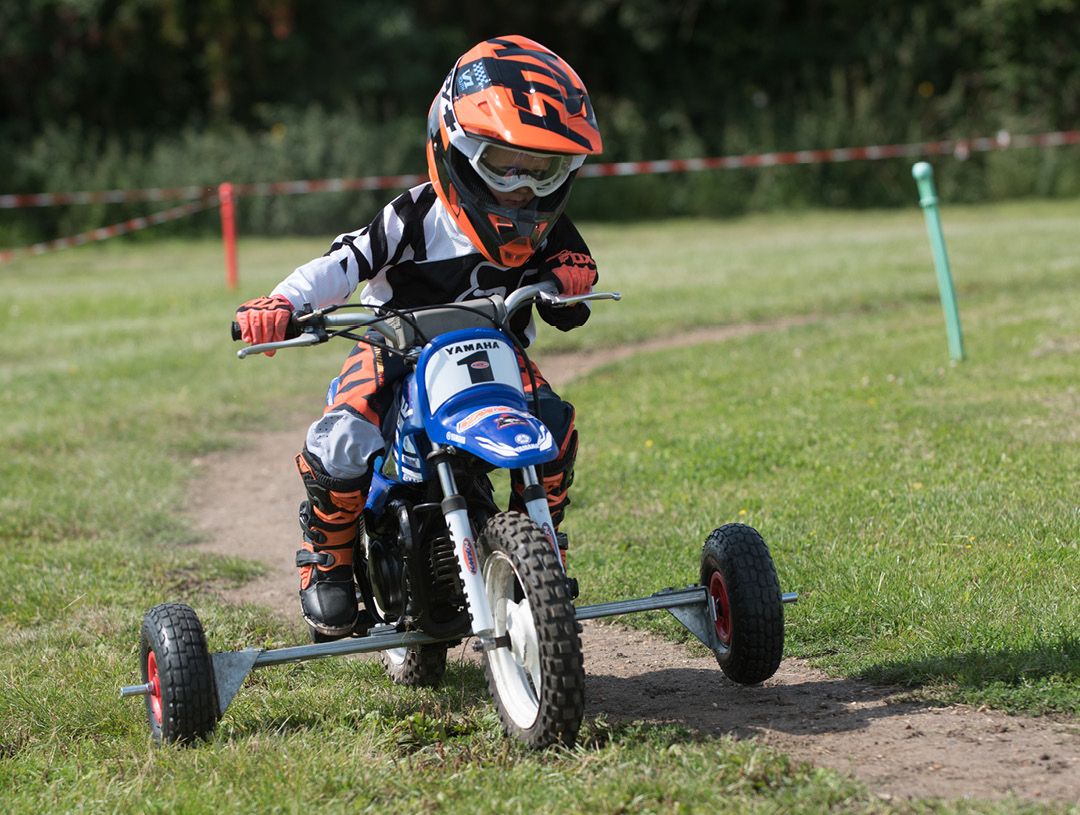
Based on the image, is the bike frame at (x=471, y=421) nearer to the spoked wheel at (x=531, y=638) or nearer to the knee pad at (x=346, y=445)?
the spoked wheel at (x=531, y=638)

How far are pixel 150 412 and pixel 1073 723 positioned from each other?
27.1 ft

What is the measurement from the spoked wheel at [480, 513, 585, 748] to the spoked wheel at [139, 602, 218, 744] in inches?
33.9

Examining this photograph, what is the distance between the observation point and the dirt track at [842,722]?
3785mm

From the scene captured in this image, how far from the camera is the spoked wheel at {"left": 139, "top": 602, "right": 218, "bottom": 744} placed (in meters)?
4.30

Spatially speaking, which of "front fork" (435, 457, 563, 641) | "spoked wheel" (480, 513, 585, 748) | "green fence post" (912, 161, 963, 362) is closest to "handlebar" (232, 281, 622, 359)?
"front fork" (435, 457, 563, 641)

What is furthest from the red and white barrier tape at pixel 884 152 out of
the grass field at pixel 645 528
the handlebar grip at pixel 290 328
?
the handlebar grip at pixel 290 328

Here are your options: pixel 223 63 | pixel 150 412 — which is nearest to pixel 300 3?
pixel 223 63

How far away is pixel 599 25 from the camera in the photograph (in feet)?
118

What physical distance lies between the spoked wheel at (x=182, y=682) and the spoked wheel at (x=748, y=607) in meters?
1.64

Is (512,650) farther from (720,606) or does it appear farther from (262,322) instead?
(262,322)

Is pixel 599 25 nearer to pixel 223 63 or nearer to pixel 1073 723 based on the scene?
pixel 223 63

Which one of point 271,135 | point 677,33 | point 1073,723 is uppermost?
point 677,33

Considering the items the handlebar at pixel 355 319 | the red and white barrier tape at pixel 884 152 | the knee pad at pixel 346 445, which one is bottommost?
the knee pad at pixel 346 445

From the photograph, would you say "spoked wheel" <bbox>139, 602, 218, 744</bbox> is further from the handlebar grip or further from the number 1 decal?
the number 1 decal
